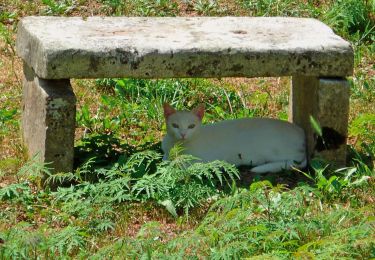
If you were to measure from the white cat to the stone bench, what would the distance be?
0.16 m

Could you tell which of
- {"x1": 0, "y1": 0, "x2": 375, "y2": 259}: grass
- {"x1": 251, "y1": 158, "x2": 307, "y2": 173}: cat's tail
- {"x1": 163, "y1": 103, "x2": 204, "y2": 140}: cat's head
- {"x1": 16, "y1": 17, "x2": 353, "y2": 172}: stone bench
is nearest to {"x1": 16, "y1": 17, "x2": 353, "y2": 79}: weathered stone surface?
{"x1": 16, "y1": 17, "x2": 353, "y2": 172}: stone bench

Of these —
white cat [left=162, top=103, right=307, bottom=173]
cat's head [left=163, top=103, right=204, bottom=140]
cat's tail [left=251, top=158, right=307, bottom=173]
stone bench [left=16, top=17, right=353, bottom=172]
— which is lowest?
cat's tail [left=251, top=158, right=307, bottom=173]

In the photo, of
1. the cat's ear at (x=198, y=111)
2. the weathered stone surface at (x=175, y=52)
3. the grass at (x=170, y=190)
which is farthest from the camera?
the cat's ear at (x=198, y=111)

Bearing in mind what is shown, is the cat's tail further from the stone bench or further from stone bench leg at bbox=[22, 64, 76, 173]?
stone bench leg at bbox=[22, 64, 76, 173]

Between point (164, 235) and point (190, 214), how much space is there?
664 millimetres

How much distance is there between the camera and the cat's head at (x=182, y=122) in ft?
20.5

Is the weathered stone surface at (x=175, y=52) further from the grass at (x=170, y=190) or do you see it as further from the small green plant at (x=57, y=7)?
the small green plant at (x=57, y=7)

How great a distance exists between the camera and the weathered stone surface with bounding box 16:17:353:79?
228 inches

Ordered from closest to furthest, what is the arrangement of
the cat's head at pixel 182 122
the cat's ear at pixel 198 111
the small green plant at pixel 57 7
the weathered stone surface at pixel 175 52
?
the weathered stone surface at pixel 175 52 < the cat's head at pixel 182 122 < the cat's ear at pixel 198 111 < the small green plant at pixel 57 7

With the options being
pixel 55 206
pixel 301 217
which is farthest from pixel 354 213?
pixel 55 206

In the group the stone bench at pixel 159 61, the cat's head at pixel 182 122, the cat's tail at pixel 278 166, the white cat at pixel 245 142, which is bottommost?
the cat's tail at pixel 278 166

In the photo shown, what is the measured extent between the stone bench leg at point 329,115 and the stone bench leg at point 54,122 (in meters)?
1.53

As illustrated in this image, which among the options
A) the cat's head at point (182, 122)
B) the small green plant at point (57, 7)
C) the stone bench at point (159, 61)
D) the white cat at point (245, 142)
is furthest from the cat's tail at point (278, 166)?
the small green plant at point (57, 7)

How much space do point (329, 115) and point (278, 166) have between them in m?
0.49
